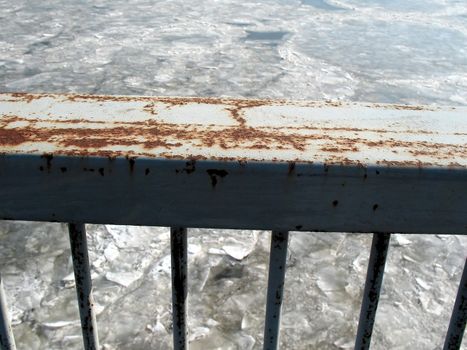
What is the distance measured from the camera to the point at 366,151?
0.63 m

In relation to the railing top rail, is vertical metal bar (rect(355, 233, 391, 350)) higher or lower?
lower

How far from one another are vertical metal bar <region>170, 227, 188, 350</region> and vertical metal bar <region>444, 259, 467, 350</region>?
38cm

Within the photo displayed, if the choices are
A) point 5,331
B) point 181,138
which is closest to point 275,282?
point 181,138

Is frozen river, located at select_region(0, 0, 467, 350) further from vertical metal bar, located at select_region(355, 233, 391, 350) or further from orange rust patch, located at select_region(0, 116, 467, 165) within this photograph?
orange rust patch, located at select_region(0, 116, 467, 165)

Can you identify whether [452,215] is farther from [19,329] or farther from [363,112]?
[19,329]

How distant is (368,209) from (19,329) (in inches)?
62.8

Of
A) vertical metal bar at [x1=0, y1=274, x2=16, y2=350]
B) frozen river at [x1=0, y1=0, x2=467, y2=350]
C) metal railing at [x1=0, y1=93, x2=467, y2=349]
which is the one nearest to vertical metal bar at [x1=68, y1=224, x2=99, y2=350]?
metal railing at [x1=0, y1=93, x2=467, y2=349]

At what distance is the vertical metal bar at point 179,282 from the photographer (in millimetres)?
671

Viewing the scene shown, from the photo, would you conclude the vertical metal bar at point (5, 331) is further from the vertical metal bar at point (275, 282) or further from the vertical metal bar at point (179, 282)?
the vertical metal bar at point (275, 282)

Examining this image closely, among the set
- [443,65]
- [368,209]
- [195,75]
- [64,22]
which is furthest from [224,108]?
[64,22]

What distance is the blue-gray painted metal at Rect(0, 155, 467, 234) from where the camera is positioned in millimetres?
597

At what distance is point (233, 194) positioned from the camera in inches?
24.1

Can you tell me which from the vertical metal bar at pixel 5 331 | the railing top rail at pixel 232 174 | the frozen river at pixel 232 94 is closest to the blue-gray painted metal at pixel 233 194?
the railing top rail at pixel 232 174

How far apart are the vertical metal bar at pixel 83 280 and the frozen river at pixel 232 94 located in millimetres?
1078
